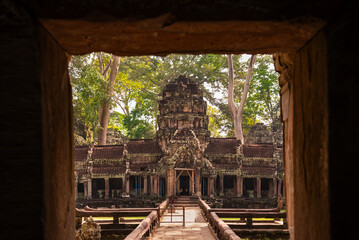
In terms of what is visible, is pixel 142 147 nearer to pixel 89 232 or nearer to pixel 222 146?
pixel 222 146

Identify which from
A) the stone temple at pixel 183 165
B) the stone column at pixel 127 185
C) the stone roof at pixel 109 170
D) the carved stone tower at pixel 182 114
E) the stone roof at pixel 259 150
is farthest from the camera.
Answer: the carved stone tower at pixel 182 114

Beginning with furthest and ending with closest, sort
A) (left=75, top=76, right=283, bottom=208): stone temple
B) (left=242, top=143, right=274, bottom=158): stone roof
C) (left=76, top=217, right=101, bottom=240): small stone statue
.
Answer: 1. (left=242, top=143, right=274, bottom=158): stone roof
2. (left=75, top=76, right=283, bottom=208): stone temple
3. (left=76, top=217, right=101, bottom=240): small stone statue

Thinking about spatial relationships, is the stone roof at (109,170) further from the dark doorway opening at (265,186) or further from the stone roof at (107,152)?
the dark doorway opening at (265,186)

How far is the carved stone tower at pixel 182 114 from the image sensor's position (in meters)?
29.2

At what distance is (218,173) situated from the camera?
2775cm

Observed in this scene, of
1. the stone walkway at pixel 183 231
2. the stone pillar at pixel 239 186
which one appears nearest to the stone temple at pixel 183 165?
the stone pillar at pixel 239 186

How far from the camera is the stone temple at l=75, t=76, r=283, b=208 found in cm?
2645

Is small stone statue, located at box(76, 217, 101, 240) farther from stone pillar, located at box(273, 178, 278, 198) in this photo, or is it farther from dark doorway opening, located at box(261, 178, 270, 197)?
dark doorway opening, located at box(261, 178, 270, 197)

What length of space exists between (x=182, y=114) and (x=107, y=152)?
23.7 feet

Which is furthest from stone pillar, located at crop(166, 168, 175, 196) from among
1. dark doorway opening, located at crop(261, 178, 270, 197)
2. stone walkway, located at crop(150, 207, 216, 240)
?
stone walkway, located at crop(150, 207, 216, 240)

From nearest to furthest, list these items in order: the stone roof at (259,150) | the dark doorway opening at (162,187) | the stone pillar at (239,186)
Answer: the stone pillar at (239,186), the dark doorway opening at (162,187), the stone roof at (259,150)

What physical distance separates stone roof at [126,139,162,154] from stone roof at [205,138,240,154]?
4.51 meters

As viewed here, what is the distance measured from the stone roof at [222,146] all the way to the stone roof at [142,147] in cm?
451

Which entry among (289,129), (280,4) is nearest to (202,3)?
(280,4)
